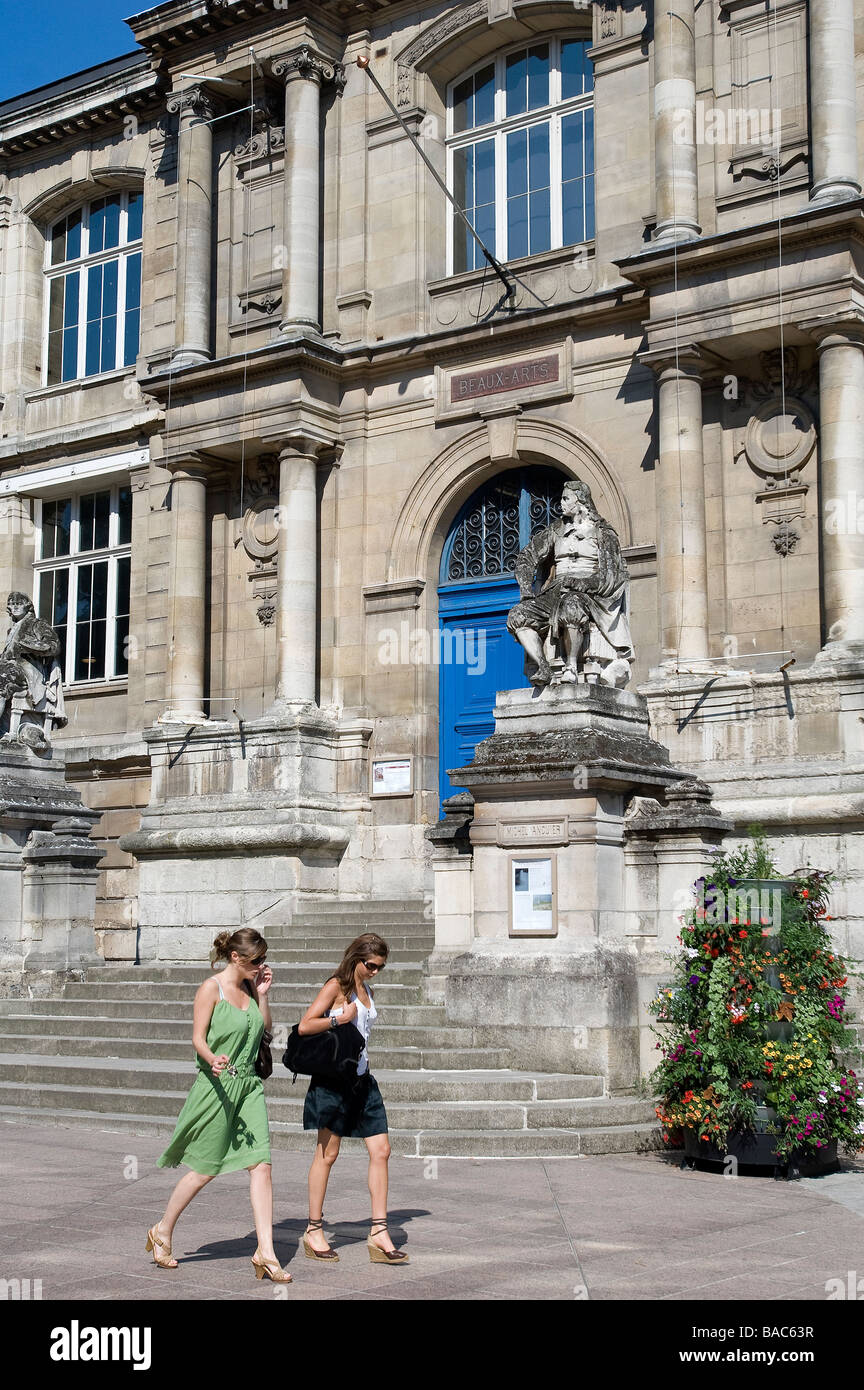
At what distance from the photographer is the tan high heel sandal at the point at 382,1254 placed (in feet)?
24.1

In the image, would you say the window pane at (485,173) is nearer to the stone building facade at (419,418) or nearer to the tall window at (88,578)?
the stone building facade at (419,418)

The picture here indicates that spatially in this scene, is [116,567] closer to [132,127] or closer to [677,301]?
[132,127]

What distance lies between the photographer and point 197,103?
23.2 m

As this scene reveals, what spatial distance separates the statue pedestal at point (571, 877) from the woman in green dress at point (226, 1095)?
5.08 metres

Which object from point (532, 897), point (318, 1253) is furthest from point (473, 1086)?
point (318, 1253)

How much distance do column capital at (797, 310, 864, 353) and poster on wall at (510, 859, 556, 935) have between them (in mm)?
7227

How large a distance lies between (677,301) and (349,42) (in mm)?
7524

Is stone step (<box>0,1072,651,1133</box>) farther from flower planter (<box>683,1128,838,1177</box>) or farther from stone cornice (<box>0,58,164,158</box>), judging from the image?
stone cornice (<box>0,58,164,158</box>)

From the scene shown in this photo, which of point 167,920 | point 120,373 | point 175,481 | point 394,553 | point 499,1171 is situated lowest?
point 499,1171

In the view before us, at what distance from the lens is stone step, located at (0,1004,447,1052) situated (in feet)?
44.0

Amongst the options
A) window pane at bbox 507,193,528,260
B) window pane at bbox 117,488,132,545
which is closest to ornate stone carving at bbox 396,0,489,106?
window pane at bbox 507,193,528,260

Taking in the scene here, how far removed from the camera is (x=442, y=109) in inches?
867

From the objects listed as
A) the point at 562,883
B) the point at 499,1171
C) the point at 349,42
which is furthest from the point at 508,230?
the point at 499,1171

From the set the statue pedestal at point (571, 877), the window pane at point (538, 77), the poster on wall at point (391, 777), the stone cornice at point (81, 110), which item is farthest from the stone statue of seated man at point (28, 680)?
the stone cornice at point (81, 110)
